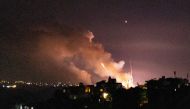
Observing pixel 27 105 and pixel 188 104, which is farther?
pixel 27 105

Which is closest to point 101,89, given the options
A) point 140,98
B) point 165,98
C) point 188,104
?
point 140,98

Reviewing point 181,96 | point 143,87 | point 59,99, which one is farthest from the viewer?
point 59,99

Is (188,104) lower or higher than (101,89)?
lower

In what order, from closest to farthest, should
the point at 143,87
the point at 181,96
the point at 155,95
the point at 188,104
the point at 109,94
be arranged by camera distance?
1. the point at 188,104
2. the point at 181,96
3. the point at 155,95
4. the point at 143,87
5. the point at 109,94

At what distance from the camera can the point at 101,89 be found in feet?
207

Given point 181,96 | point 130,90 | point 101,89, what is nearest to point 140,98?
point 130,90

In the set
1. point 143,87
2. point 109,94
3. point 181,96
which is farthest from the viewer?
point 109,94

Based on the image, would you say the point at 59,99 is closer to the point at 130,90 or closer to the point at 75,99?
the point at 75,99

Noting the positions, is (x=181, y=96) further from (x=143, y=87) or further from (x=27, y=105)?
(x=27, y=105)

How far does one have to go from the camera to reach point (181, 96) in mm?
46250

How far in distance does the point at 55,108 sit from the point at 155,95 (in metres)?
15.6

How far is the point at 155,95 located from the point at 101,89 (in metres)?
14.7

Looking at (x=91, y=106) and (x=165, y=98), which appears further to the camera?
(x=91, y=106)

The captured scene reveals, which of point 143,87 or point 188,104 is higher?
point 143,87
